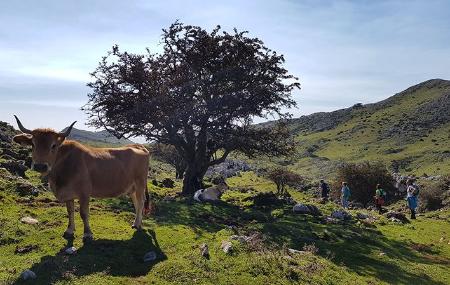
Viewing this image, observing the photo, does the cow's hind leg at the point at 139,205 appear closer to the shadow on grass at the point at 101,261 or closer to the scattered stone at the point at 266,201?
the shadow on grass at the point at 101,261

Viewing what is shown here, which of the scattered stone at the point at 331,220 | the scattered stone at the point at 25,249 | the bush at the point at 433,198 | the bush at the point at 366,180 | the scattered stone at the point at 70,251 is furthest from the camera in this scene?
the bush at the point at 366,180

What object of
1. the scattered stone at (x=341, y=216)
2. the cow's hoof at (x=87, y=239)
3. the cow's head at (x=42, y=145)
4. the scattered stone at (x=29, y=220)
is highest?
the cow's head at (x=42, y=145)

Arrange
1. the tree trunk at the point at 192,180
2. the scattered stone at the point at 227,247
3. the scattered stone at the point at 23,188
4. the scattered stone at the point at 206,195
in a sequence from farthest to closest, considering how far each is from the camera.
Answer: the tree trunk at the point at 192,180 < the scattered stone at the point at 206,195 < the scattered stone at the point at 23,188 < the scattered stone at the point at 227,247

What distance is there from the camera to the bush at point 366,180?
1873 inches

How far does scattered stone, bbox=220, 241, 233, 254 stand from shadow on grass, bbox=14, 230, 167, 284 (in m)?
1.80

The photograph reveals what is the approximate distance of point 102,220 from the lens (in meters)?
16.9

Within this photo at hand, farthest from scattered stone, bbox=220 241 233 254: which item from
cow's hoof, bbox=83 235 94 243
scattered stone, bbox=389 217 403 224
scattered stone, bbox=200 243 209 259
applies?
scattered stone, bbox=389 217 403 224

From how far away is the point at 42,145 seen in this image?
37.9 feet

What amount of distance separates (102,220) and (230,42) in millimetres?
20216

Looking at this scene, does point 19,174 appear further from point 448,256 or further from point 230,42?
point 448,256

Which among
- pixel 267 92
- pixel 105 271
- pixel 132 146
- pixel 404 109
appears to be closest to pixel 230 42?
pixel 267 92

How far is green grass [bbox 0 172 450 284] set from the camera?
11.4 metres

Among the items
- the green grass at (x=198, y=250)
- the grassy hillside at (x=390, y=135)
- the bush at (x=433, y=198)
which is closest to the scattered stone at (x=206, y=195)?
the green grass at (x=198, y=250)

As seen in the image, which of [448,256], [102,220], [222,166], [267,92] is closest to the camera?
[102,220]
